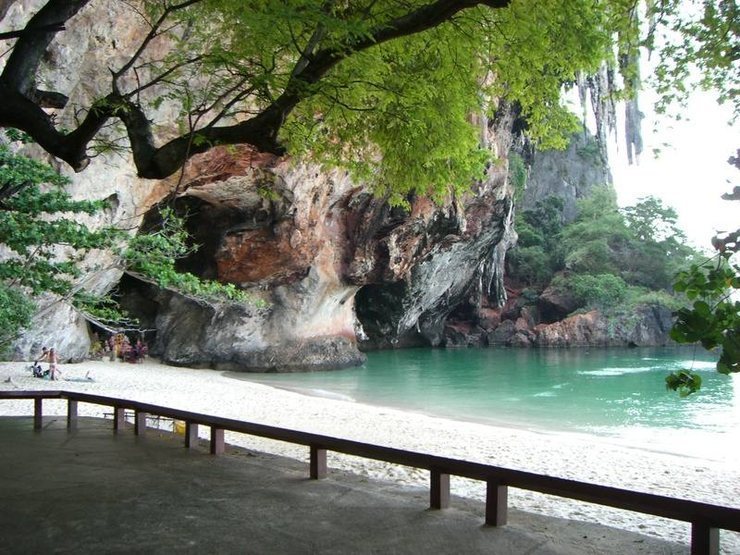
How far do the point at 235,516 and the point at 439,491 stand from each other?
48.9 inches

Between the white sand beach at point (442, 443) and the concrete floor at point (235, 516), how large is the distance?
2.54 metres

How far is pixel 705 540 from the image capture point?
9.12ft

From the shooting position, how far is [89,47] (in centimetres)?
1313

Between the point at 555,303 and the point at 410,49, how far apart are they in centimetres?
4090

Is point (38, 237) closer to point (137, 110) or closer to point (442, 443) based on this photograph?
point (137, 110)

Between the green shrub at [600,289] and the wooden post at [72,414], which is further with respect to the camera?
the green shrub at [600,289]

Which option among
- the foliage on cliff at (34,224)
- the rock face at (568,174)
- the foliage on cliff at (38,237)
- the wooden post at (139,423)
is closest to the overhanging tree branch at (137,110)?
the wooden post at (139,423)

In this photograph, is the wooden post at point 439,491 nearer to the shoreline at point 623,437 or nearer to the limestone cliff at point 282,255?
the shoreline at point 623,437

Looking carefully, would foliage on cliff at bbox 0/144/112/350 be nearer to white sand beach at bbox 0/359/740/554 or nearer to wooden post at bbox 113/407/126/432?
white sand beach at bbox 0/359/740/554

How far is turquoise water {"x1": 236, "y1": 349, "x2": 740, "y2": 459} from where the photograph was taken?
1399cm

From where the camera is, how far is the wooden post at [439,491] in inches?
148

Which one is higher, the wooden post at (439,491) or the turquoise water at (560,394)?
the wooden post at (439,491)

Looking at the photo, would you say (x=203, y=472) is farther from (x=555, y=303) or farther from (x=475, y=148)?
(x=555, y=303)

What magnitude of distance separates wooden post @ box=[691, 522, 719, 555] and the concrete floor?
569mm
